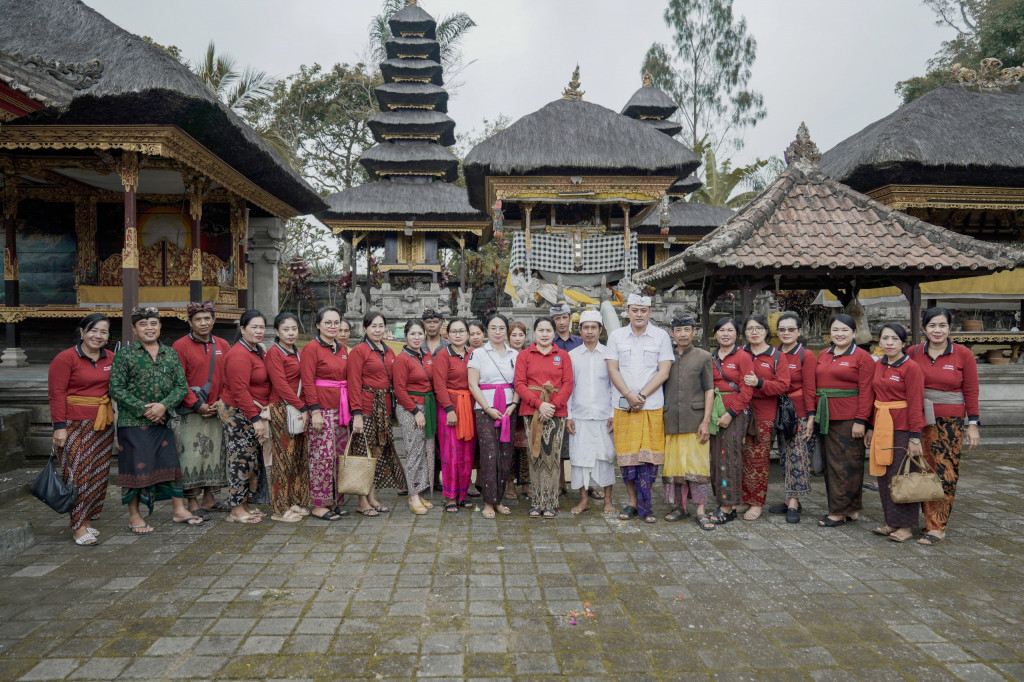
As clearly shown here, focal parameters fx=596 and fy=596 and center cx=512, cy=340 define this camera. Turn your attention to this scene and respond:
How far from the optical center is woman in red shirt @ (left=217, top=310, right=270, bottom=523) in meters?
4.55

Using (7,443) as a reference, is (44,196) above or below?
above

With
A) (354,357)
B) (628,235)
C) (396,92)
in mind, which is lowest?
(354,357)

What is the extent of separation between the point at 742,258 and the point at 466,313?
12.2m

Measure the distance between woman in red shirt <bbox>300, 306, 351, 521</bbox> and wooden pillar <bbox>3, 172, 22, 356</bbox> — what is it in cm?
781

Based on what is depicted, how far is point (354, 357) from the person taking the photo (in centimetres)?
480

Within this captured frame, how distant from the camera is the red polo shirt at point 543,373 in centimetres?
486

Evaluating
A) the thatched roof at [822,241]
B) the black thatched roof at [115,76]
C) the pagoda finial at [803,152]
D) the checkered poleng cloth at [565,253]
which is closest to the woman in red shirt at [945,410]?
the thatched roof at [822,241]

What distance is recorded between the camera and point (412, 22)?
22.2m

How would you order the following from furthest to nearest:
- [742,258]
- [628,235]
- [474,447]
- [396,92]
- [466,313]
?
[396,92] → [466,313] → [628,235] → [742,258] → [474,447]

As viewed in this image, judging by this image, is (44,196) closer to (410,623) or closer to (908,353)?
(410,623)

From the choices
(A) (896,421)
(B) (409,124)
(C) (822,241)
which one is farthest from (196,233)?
(B) (409,124)

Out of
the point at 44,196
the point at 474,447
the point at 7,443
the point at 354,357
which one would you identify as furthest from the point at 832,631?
the point at 44,196

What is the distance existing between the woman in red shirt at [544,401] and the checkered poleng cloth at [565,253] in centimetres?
872

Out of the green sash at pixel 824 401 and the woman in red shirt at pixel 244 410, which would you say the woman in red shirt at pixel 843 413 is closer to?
the green sash at pixel 824 401
